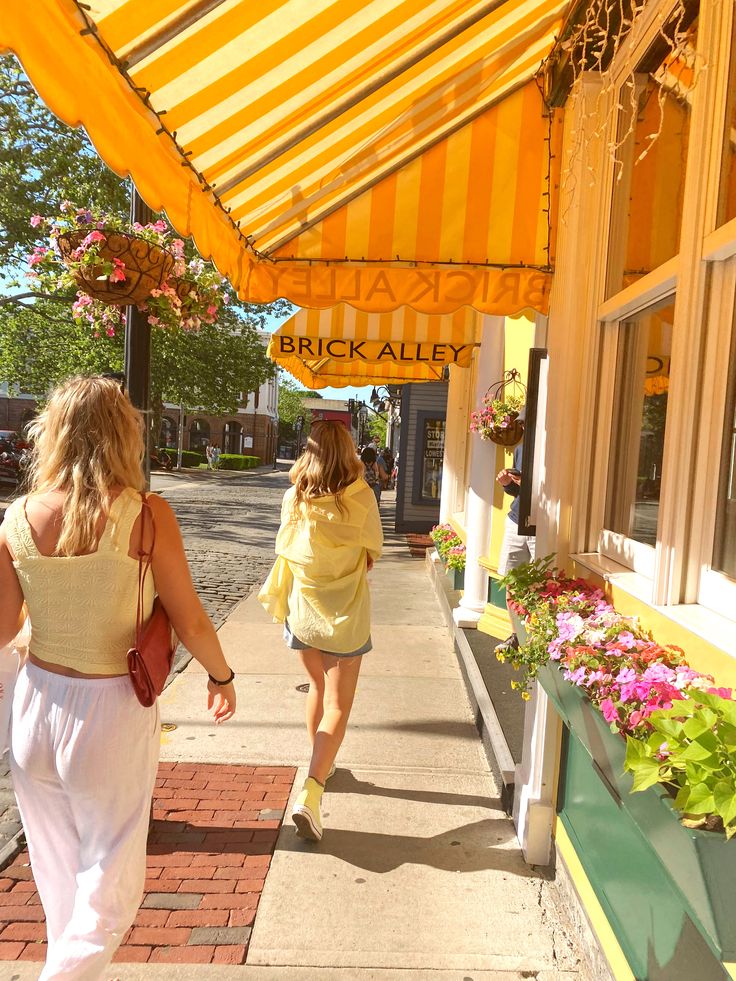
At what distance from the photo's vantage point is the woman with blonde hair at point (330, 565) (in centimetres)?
383

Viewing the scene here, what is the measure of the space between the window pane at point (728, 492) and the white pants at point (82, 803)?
69.1 inches

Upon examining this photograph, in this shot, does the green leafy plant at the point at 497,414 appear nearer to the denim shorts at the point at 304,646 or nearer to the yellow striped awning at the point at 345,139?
the yellow striped awning at the point at 345,139

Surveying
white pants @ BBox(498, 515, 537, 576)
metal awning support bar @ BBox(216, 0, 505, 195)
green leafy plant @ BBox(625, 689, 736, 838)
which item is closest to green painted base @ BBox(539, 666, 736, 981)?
green leafy plant @ BBox(625, 689, 736, 838)

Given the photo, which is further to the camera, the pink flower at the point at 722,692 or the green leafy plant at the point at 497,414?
the green leafy plant at the point at 497,414

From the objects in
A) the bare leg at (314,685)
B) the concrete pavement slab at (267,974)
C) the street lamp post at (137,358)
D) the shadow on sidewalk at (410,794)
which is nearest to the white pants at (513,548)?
the shadow on sidewalk at (410,794)

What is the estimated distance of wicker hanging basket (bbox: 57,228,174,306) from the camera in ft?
11.9

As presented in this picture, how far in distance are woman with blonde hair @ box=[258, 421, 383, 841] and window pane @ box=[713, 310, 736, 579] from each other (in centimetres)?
196

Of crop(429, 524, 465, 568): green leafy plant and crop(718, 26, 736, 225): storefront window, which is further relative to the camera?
crop(429, 524, 465, 568): green leafy plant

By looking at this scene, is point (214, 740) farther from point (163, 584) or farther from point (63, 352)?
point (63, 352)

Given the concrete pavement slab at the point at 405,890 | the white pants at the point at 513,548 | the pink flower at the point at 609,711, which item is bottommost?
the concrete pavement slab at the point at 405,890

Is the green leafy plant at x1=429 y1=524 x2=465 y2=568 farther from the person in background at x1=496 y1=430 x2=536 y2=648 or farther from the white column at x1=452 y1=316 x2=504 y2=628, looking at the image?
the person in background at x1=496 y1=430 x2=536 y2=648

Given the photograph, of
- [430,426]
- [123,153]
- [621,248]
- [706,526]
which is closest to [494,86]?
[621,248]

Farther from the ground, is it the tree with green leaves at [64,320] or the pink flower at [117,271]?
the tree with green leaves at [64,320]

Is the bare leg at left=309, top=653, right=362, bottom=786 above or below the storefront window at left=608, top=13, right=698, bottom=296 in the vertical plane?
below
